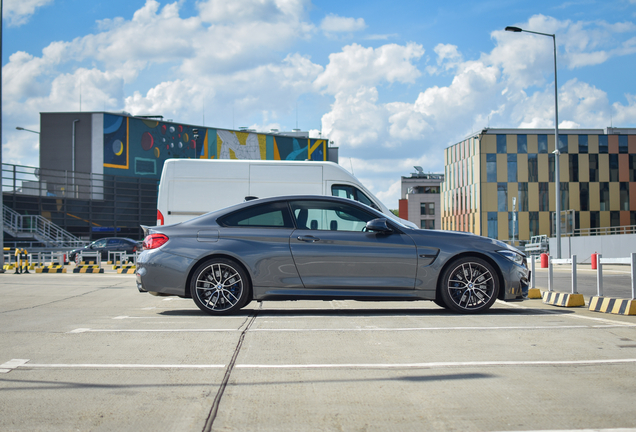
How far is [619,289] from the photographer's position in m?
13.3

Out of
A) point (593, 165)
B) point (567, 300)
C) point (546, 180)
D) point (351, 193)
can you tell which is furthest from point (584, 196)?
point (567, 300)

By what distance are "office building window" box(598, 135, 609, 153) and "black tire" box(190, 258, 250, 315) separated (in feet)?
202

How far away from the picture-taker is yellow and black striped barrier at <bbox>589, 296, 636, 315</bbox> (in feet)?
25.7

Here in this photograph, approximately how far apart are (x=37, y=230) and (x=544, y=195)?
4677 cm

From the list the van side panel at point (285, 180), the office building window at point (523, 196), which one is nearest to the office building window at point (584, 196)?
the office building window at point (523, 196)

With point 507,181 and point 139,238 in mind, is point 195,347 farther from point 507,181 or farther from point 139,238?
point 507,181

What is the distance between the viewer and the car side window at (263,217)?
7.76 m

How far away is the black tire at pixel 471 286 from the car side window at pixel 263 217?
6.92 ft

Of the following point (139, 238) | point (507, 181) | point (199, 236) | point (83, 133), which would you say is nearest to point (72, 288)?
point (199, 236)

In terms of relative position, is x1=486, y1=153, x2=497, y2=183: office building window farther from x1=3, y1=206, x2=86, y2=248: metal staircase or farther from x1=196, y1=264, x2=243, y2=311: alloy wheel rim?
x1=196, y1=264, x2=243, y2=311: alloy wheel rim

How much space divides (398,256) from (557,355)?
9.36 ft

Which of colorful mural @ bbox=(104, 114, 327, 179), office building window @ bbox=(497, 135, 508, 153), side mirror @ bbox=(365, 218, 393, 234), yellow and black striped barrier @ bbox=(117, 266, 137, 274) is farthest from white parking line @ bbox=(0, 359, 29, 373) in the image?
office building window @ bbox=(497, 135, 508, 153)

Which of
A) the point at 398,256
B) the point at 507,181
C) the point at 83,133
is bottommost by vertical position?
the point at 398,256

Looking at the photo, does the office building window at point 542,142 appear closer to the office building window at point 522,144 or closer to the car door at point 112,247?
the office building window at point 522,144
